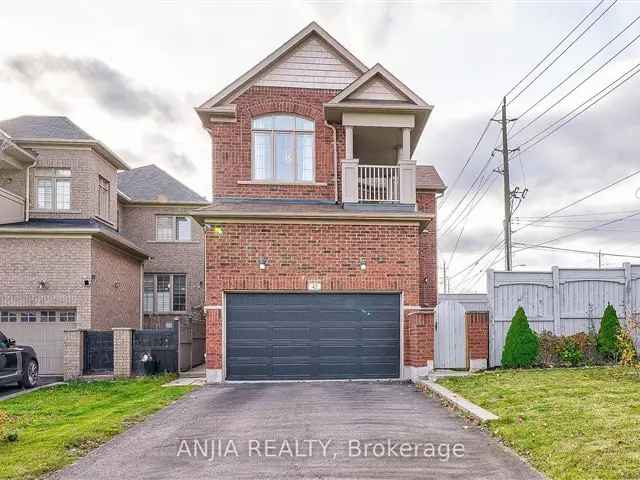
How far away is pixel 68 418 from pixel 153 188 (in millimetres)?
18345

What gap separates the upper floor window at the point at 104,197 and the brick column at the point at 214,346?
8.79 m

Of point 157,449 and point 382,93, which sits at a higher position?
point 382,93

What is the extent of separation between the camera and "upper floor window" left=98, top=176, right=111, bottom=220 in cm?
2161

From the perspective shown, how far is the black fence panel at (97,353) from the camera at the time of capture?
17.5 m

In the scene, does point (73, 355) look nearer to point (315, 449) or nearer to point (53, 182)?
point (53, 182)

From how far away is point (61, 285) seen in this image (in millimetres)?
18656

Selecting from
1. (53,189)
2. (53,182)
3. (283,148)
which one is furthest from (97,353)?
(283,148)

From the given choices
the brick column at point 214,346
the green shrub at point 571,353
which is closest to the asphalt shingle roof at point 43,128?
the brick column at point 214,346

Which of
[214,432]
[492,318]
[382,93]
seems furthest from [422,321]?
[214,432]

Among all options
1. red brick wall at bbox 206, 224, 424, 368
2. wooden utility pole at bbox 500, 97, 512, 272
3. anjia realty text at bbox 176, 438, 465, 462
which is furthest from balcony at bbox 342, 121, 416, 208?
wooden utility pole at bbox 500, 97, 512, 272

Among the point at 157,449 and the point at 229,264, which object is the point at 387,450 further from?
the point at 229,264

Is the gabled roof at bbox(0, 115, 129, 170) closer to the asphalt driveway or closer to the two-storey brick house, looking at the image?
the two-storey brick house

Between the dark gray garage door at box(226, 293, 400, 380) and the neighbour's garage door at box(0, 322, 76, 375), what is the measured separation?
693 centimetres

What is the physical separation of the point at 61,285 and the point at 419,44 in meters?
13.0
